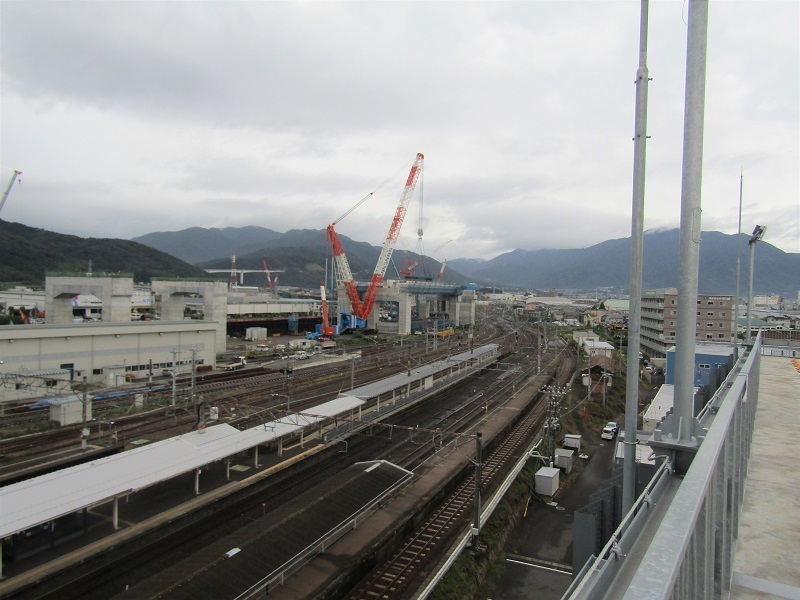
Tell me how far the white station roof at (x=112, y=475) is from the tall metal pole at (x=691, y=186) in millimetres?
8629

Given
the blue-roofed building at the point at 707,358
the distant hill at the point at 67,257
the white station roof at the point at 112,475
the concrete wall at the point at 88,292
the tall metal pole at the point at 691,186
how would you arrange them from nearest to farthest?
1. the tall metal pole at the point at 691,186
2. the white station roof at the point at 112,475
3. the blue-roofed building at the point at 707,358
4. the concrete wall at the point at 88,292
5. the distant hill at the point at 67,257

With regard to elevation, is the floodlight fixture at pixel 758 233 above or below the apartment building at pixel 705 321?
above

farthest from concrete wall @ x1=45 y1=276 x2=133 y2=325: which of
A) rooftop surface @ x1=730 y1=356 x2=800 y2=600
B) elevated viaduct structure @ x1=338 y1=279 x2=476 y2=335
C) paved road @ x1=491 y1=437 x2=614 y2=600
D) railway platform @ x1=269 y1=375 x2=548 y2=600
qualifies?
rooftop surface @ x1=730 y1=356 x2=800 y2=600

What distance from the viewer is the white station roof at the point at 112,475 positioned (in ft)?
25.3

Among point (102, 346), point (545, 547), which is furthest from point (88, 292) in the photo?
point (545, 547)

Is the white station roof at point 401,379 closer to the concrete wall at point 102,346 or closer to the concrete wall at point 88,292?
the concrete wall at point 102,346

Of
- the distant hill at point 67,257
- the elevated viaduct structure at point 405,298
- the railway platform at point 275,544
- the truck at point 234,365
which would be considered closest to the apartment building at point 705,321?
the elevated viaduct structure at point 405,298

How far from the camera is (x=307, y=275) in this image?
14075 cm

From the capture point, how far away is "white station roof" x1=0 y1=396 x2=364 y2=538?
25.3ft

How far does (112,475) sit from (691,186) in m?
10.0

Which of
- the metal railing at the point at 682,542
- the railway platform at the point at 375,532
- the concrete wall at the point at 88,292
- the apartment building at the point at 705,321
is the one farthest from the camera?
the apartment building at the point at 705,321

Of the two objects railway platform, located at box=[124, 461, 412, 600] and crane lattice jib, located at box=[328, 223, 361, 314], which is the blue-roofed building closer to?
railway platform, located at box=[124, 461, 412, 600]

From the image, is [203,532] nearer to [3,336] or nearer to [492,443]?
[492,443]

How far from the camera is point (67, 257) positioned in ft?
243
